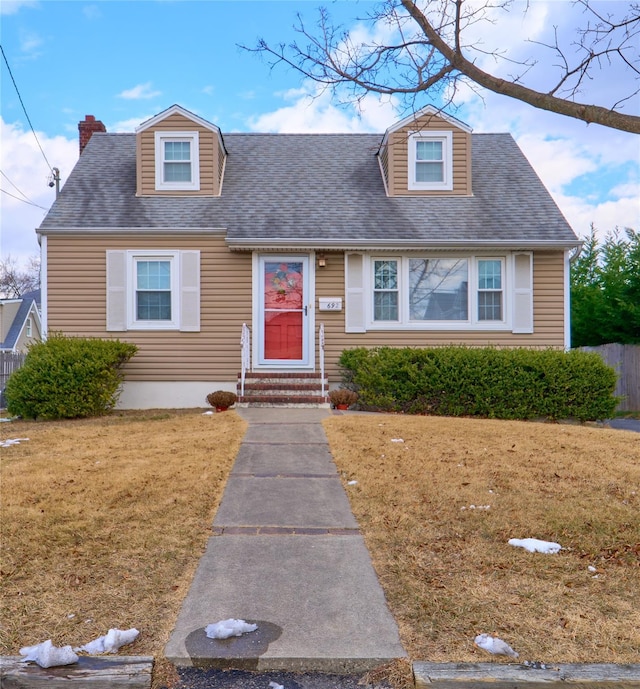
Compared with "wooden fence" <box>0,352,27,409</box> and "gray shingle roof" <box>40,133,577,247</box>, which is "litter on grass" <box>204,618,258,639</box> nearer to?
"gray shingle roof" <box>40,133,577,247</box>

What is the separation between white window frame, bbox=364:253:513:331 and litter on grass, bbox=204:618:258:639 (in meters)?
9.22

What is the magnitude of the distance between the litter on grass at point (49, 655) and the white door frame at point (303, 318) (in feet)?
30.5

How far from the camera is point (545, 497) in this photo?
16.3ft

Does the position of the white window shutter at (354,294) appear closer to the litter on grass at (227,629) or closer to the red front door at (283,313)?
the red front door at (283,313)

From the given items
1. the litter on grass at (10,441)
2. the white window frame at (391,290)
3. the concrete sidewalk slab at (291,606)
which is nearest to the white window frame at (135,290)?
the white window frame at (391,290)

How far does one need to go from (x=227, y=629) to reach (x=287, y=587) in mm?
604

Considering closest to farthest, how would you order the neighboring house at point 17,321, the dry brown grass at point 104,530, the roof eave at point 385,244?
the dry brown grass at point 104,530
the roof eave at point 385,244
the neighboring house at point 17,321

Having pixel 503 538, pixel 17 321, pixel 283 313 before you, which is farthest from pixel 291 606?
pixel 17 321

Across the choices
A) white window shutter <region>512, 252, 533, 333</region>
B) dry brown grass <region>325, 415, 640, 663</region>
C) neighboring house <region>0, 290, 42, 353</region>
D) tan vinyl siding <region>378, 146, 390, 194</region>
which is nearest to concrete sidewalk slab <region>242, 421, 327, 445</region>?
dry brown grass <region>325, 415, 640, 663</region>

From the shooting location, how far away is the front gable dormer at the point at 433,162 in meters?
12.6

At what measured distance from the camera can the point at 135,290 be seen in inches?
463

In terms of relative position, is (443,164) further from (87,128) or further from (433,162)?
(87,128)

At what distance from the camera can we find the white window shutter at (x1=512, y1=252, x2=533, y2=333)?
462 inches

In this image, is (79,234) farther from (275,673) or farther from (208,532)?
(275,673)
